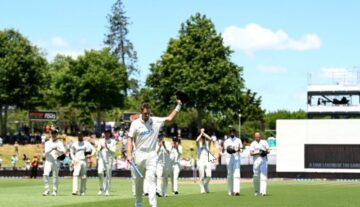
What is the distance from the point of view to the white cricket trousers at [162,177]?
96.4ft

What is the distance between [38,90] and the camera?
8969 cm

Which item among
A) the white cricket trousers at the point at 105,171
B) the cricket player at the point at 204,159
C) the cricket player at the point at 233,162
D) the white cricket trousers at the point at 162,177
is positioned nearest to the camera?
the cricket player at the point at 233,162

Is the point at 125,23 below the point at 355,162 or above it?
above

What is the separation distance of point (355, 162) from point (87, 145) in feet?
114

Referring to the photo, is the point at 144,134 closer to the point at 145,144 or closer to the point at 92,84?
the point at 145,144

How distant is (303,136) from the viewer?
204ft

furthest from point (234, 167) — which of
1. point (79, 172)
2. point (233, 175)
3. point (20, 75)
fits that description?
point (20, 75)

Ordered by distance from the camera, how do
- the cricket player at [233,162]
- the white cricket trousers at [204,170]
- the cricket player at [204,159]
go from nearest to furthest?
the cricket player at [233,162], the cricket player at [204,159], the white cricket trousers at [204,170]

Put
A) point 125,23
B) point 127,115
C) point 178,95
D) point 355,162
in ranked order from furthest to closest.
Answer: point 125,23 → point 127,115 → point 355,162 → point 178,95

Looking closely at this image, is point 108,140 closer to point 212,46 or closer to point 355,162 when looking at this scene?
point 355,162

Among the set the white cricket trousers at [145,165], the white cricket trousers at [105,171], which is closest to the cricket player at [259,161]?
the white cricket trousers at [105,171]

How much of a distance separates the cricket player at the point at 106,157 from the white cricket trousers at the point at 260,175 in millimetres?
4992

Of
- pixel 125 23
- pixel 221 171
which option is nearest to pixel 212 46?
pixel 125 23

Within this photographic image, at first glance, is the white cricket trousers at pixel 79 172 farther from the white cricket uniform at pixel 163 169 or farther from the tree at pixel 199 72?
the tree at pixel 199 72
